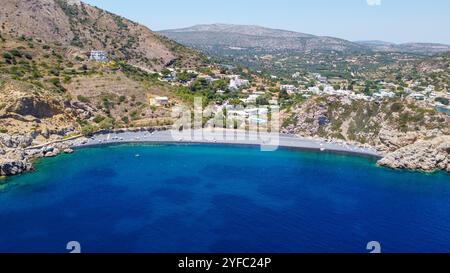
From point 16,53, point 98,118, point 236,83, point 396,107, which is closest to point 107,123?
point 98,118

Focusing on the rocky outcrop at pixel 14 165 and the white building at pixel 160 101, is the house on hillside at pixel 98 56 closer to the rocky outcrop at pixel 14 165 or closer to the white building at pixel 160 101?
the white building at pixel 160 101

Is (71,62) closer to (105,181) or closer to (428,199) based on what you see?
(105,181)

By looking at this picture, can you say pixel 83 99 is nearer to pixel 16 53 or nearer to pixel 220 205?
pixel 16 53

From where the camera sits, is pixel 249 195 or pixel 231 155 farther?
pixel 231 155

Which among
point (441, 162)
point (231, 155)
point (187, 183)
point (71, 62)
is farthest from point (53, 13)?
point (441, 162)

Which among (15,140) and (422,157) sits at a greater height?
(15,140)

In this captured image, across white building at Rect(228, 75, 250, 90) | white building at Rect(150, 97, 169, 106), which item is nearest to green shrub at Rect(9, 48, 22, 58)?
white building at Rect(150, 97, 169, 106)
